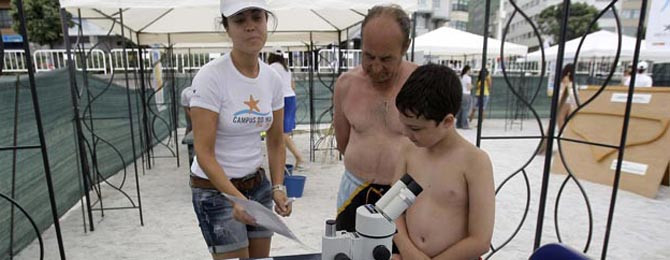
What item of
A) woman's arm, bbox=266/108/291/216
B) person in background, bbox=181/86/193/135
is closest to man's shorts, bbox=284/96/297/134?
person in background, bbox=181/86/193/135

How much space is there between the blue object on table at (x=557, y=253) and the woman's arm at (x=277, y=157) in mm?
985

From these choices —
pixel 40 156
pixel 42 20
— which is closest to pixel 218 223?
pixel 40 156

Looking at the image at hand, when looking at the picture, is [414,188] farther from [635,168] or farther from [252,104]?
[635,168]

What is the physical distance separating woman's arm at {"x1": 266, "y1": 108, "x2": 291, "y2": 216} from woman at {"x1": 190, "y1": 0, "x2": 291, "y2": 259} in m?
0.02

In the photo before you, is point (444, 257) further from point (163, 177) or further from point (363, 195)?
point (163, 177)

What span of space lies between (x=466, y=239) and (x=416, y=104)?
42 cm

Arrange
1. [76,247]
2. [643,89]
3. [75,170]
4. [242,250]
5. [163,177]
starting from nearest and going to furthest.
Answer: [242,250], [76,247], [75,170], [643,89], [163,177]

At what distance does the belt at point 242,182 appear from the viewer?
1.44 m

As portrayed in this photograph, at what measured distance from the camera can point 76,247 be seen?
9.48 ft

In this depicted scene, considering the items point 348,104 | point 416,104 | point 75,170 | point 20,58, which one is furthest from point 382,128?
point 20,58

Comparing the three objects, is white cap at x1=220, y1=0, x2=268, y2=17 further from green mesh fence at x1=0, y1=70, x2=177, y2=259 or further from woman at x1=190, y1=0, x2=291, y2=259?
green mesh fence at x1=0, y1=70, x2=177, y2=259

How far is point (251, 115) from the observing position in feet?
4.67

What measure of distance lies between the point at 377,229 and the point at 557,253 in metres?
0.53

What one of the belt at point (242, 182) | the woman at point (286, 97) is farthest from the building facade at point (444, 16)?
the belt at point (242, 182)
